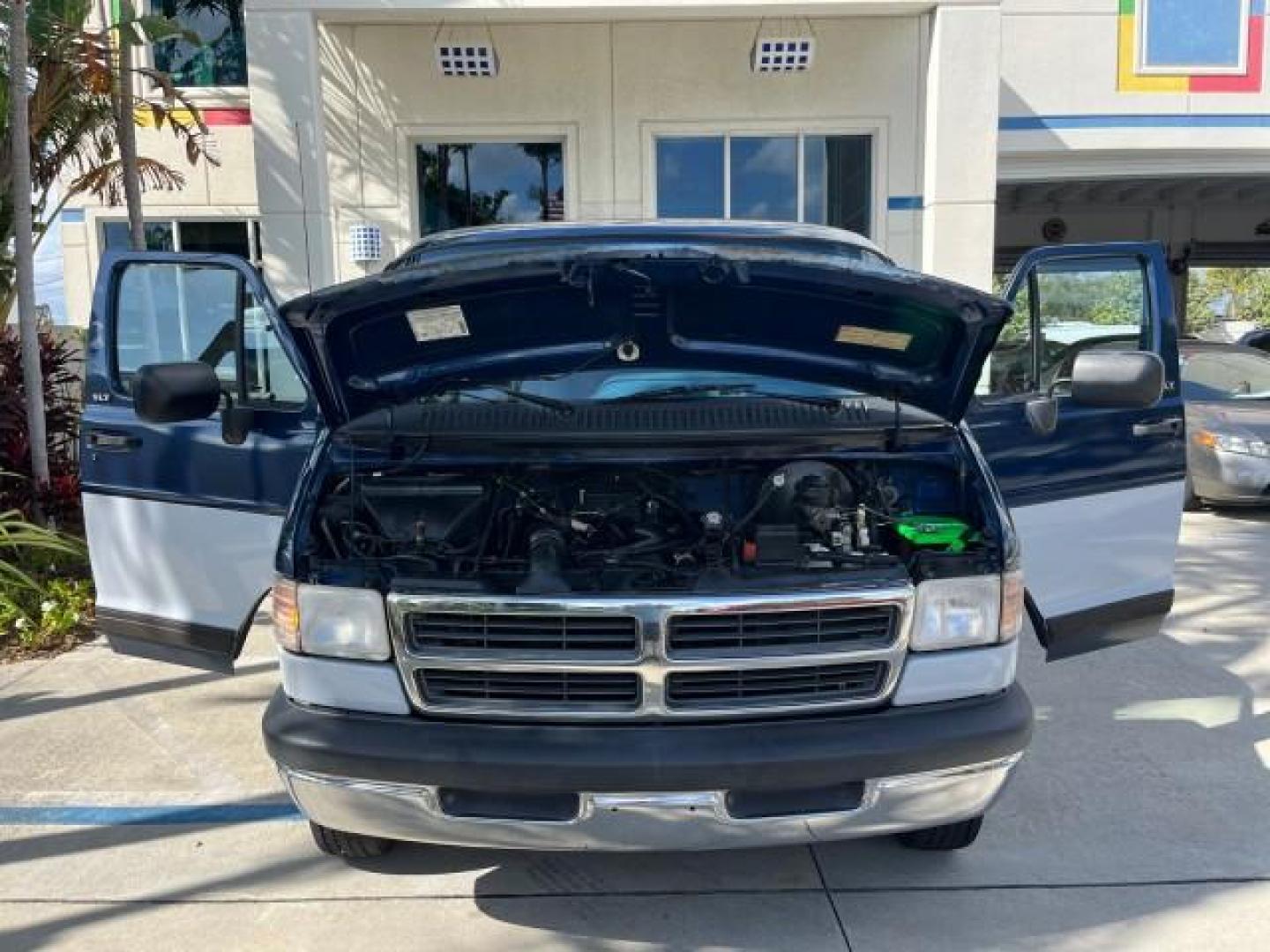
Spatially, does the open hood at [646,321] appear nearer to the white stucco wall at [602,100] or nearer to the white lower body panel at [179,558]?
the white lower body panel at [179,558]

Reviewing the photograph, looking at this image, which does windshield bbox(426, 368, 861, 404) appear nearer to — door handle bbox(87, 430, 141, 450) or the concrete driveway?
the concrete driveway

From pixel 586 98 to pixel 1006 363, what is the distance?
293 inches

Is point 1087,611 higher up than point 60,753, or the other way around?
point 1087,611

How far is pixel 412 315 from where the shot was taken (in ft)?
9.11

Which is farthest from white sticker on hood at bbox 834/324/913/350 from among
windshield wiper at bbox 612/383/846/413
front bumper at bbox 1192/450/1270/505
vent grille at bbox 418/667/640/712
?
front bumper at bbox 1192/450/1270/505

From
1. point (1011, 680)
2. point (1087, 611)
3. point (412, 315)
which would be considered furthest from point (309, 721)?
point (1087, 611)

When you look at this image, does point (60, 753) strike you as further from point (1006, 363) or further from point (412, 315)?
point (1006, 363)

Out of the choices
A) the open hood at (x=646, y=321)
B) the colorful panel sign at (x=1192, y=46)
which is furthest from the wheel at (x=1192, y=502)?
the open hood at (x=646, y=321)

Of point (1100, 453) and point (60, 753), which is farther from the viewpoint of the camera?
point (60, 753)

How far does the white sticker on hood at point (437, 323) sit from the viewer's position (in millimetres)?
2778

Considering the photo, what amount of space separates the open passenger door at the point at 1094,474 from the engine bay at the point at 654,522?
2.16 ft

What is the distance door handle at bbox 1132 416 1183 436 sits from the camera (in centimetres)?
377

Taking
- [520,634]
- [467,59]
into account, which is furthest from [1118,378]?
[467,59]

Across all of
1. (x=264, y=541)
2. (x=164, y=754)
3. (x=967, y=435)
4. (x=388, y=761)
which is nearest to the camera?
(x=388, y=761)
